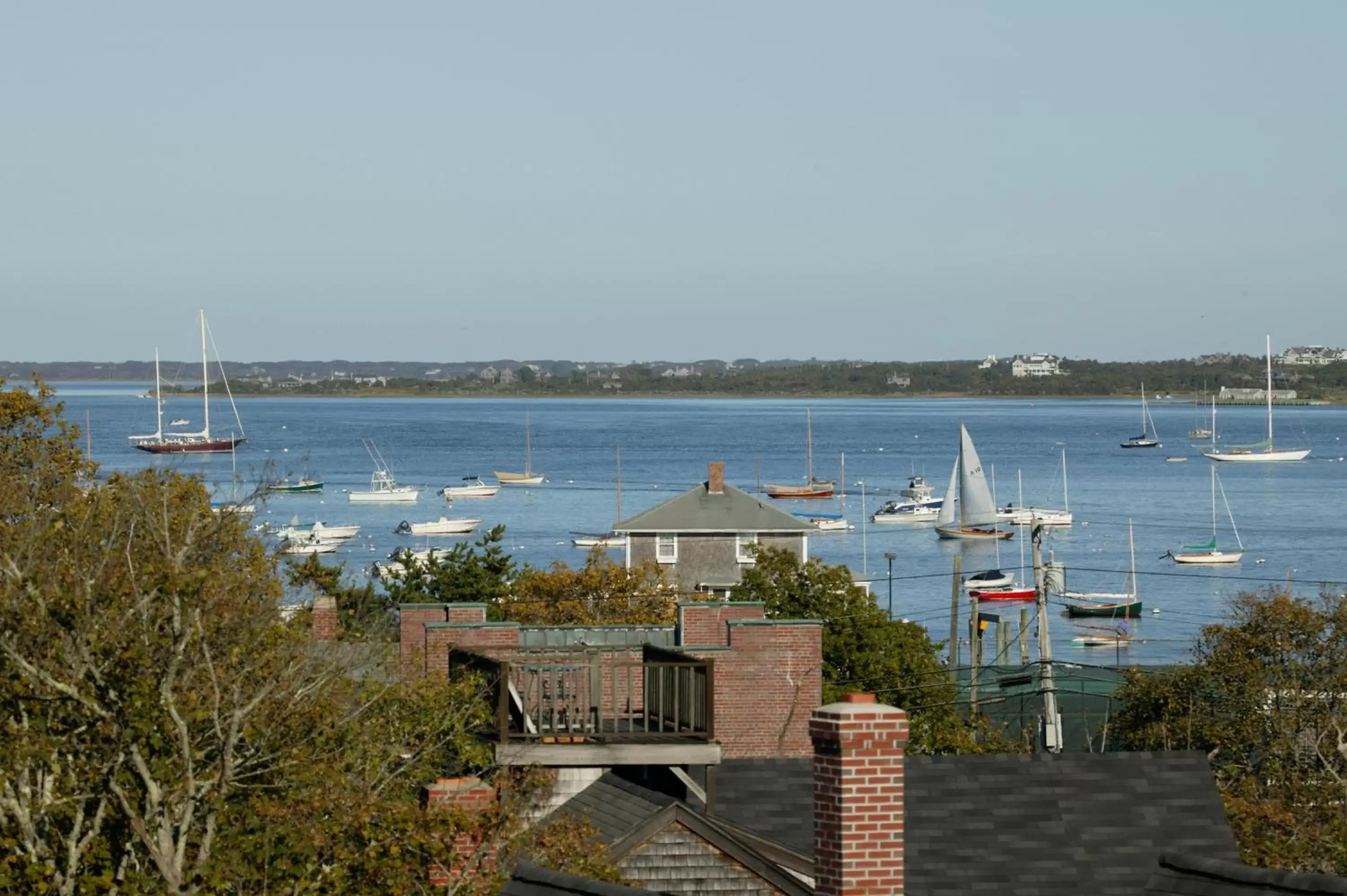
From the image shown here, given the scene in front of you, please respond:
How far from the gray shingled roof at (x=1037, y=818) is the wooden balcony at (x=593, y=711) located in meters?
0.86

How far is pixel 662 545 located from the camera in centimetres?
7712

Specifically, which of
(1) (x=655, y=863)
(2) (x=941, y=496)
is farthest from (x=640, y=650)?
(2) (x=941, y=496)

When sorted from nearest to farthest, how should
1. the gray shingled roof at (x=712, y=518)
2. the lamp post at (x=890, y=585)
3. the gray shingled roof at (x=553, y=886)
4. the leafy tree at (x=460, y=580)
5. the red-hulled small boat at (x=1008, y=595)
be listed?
the gray shingled roof at (x=553, y=886) → the leafy tree at (x=460, y=580) → the lamp post at (x=890, y=585) → the gray shingled roof at (x=712, y=518) → the red-hulled small boat at (x=1008, y=595)

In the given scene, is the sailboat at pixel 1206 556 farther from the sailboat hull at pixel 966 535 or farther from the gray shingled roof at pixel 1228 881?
the gray shingled roof at pixel 1228 881

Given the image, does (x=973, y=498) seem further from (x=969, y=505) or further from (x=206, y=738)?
(x=206, y=738)

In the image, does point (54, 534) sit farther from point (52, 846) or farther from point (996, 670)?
point (996, 670)

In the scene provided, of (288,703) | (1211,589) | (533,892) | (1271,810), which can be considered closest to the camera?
(533,892)

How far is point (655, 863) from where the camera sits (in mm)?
19609

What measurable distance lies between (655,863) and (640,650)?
545cm

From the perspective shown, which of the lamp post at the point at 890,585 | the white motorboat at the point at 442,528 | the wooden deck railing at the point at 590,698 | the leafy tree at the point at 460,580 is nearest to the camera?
the wooden deck railing at the point at 590,698

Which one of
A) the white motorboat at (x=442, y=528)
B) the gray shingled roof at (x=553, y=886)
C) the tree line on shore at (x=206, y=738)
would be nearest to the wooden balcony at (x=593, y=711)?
the tree line on shore at (x=206, y=738)

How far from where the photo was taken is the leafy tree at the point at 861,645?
4388 centimetres

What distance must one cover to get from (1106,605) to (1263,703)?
196 feet

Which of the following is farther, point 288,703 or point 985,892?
point 985,892
